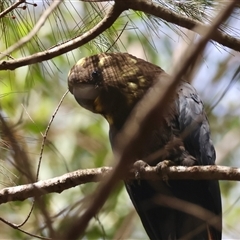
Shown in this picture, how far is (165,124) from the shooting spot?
8.66ft

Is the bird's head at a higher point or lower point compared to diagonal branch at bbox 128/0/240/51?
lower

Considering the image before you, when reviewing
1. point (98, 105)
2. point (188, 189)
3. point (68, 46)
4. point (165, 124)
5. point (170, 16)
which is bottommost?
point (188, 189)

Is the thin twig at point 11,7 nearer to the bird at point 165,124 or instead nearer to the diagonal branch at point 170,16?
the diagonal branch at point 170,16

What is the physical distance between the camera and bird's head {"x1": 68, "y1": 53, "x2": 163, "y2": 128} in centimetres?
274

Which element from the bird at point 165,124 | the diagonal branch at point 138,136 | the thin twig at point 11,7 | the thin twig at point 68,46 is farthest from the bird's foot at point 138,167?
the diagonal branch at point 138,136

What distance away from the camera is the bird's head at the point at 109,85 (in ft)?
9.00

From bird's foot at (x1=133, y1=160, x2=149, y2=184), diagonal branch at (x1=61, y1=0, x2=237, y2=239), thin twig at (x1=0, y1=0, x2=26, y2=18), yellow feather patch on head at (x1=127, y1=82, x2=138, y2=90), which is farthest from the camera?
yellow feather patch on head at (x1=127, y1=82, x2=138, y2=90)

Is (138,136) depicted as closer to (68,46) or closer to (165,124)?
(68,46)

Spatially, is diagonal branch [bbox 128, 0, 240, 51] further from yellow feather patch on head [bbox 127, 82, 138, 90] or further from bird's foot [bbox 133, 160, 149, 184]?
yellow feather patch on head [bbox 127, 82, 138, 90]

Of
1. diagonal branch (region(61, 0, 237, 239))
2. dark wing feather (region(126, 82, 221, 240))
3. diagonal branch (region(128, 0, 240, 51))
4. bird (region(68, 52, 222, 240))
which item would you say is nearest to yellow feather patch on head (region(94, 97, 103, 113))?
bird (region(68, 52, 222, 240))

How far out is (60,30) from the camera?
7.58ft

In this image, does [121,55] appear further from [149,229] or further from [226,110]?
[226,110]

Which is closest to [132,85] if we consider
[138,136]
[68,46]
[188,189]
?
[188,189]

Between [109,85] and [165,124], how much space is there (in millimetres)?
356
